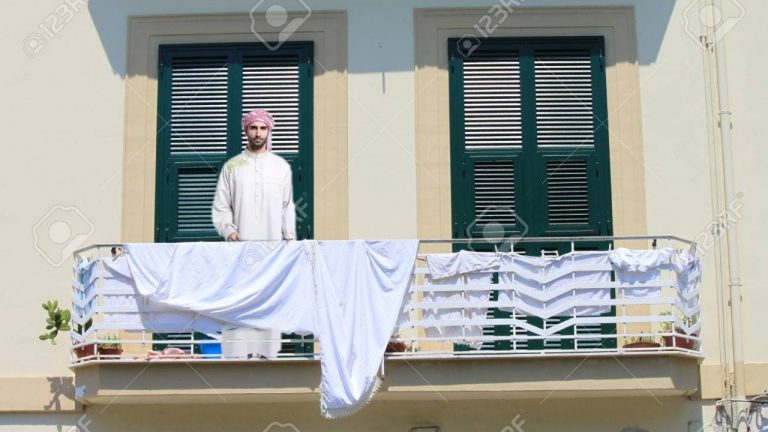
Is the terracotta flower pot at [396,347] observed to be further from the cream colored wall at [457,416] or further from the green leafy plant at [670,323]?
the green leafy plant at [670,323]

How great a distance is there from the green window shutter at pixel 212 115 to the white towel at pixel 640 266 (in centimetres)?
301

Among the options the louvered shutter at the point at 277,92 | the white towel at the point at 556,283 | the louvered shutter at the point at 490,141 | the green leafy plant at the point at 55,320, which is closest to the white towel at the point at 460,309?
the white towel at the point at 556,283

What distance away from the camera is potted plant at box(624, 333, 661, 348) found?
1220cm

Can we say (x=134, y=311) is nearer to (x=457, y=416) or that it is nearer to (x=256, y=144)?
(x=256, y=144)

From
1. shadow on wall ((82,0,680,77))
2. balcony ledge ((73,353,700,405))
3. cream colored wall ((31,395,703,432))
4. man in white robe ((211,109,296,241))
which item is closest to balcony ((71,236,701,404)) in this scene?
balcony ledge ((73,353,700,405))

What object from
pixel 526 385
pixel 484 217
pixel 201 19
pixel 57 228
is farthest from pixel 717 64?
pixel 57 228

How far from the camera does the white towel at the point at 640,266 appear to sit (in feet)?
40.1

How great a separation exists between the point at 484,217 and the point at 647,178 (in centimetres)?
153

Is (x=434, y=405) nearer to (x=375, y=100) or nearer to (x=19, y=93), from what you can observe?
(x=375, y=100)

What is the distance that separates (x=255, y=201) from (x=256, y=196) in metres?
0.04

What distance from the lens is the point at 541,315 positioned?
39.7ft

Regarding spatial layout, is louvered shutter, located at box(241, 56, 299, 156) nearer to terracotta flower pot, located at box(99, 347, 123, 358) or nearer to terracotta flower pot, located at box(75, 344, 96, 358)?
terracotta flower pot, located at box(99, 347, 123, 358)

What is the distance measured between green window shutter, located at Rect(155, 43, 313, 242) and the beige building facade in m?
0.11

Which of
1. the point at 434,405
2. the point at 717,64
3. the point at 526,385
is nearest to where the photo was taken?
the point at 526,385
